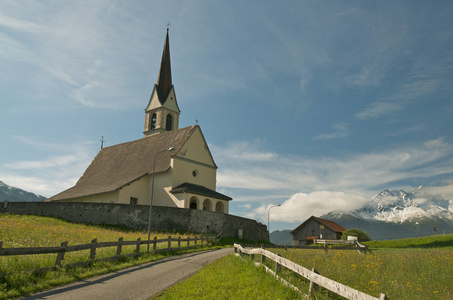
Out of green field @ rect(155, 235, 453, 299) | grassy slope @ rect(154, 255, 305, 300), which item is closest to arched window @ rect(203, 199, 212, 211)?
green field @ rect(155, 235, 453, 299)

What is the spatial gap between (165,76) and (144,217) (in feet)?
129

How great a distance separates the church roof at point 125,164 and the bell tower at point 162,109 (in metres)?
9.75

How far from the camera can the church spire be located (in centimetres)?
6382

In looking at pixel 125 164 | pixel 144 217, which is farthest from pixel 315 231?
pixel 144 217

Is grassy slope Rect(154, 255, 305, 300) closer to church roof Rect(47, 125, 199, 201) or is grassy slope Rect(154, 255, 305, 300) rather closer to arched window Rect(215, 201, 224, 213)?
church roof Rect(47, 125, 199, 201)

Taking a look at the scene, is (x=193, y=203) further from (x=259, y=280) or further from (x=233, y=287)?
(x=233, y=287)

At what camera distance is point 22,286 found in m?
9.75

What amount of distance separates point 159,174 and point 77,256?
2726 cm

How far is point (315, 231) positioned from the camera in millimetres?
64375


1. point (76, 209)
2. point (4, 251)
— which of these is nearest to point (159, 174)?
point (76, 209)

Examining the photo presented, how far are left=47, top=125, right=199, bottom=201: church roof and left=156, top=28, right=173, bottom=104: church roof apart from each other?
1457cm

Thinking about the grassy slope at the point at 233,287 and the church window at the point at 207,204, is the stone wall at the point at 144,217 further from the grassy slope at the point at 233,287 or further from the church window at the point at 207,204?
the grassy slope at the point at 233,287

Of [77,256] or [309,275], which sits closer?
[309,275]

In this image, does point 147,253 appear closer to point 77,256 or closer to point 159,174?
point 77,256
